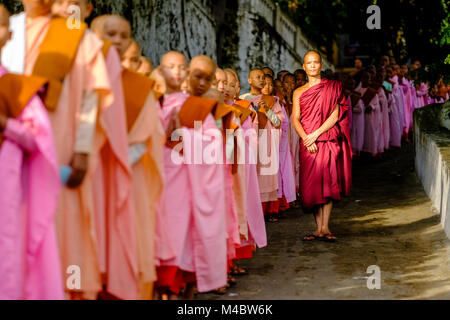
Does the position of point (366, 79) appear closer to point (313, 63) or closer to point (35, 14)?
point (313, 63)

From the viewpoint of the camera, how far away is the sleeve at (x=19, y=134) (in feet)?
16.6

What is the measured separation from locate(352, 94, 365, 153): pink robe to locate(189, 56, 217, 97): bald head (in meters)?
11.6

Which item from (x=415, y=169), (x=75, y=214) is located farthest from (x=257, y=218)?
(x=415, y=169)

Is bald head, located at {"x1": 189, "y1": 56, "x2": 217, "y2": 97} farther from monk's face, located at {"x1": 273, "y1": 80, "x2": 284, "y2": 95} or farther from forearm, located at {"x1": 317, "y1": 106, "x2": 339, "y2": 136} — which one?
monk's face, located at {"x1": 273, "y1": 80, "x2": 284, "y2": 95}

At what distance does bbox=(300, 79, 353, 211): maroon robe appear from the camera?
10180 mm

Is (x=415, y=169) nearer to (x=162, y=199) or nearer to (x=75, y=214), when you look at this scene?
(x=162, y=199)

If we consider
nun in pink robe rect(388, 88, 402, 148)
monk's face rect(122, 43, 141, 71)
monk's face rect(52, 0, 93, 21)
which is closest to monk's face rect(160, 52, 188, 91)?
monk's face rect(122, 43, 141, 71)

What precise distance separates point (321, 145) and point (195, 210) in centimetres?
381

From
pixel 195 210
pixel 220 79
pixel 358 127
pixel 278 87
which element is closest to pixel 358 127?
pixel 358 127

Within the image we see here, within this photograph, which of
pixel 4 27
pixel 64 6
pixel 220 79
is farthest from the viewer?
pixel 220 79

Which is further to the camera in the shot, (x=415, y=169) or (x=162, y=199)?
(x=415, y=169)

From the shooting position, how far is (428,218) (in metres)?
11.3

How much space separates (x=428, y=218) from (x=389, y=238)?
1257 mm

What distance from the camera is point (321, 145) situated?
10227 millimetres
